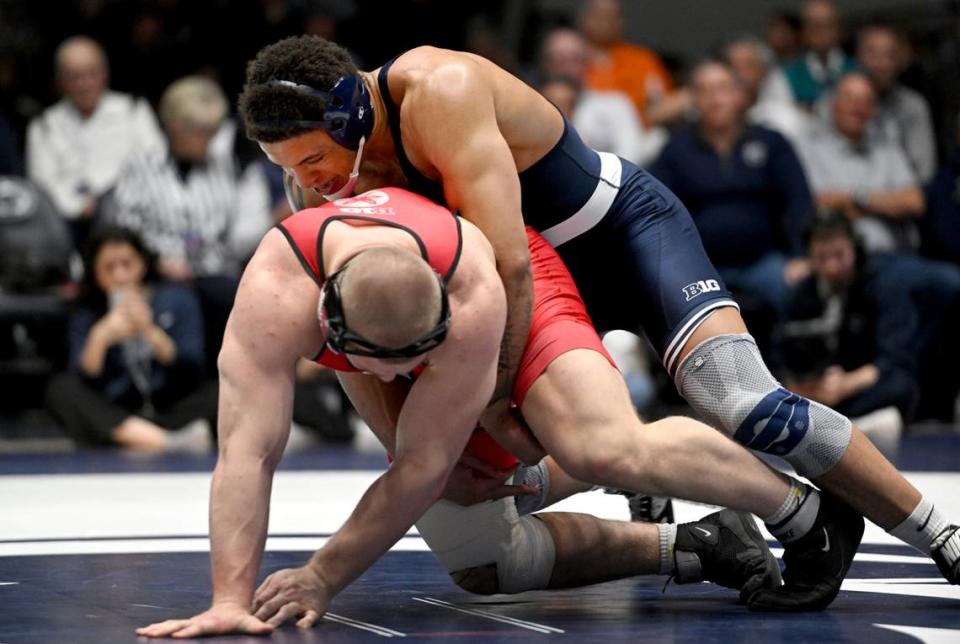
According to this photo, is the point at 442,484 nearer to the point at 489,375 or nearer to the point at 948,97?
the point at 489,375

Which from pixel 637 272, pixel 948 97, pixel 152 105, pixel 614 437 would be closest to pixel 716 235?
pixel 948 97

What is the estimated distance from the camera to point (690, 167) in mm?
6867

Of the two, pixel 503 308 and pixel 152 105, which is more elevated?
pixel 152 105

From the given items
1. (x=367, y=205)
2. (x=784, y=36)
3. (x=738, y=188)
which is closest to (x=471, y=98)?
(x=367, y=205)

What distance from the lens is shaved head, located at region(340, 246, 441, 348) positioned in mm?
2402

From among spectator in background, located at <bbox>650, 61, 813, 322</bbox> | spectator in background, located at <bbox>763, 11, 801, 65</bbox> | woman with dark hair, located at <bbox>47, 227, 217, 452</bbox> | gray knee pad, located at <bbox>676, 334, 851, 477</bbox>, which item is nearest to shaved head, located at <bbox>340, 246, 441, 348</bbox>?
gray knee pad, located at <bbox>676, 334, 851, 477</bbox>

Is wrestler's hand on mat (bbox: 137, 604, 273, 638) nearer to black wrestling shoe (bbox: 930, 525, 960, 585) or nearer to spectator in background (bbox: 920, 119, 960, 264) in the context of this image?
black wrestling shoe (bbox: 930, 525, 960, 585)

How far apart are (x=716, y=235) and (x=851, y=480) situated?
12.8 ft

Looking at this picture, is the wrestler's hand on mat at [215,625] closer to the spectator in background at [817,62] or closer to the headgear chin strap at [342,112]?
the headgear chin strap at [342,112]

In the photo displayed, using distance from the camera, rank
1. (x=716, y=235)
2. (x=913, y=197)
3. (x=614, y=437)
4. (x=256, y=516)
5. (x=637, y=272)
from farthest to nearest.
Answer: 1. (x=913, y=197)
2. (x=716, y=235)
3. (x=637, y=272)
4. (x=614, y=437)
5. (x=256, y=516)

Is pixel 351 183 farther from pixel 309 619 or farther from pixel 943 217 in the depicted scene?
pixel 943 217

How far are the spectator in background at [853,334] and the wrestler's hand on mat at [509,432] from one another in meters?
3.59

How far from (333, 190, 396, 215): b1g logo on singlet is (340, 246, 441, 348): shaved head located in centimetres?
26

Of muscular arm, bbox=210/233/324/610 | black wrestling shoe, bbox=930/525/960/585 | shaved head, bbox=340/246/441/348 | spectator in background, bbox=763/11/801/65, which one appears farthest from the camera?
spectator in background, bbox=763/11/801/65
